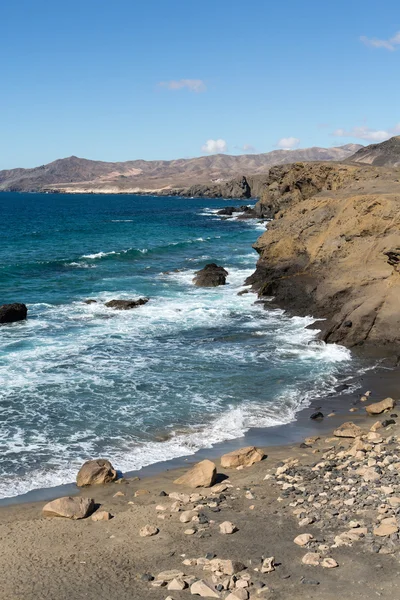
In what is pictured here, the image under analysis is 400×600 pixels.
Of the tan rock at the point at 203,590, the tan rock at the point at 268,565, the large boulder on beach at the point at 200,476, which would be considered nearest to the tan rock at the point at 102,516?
the large boulder on beach at the point at 200,476

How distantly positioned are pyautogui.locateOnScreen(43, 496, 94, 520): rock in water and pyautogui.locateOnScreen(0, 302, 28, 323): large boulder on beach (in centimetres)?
2002

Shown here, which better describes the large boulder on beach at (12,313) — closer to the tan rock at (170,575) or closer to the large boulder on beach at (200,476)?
the large boulder on beach at (200,476)

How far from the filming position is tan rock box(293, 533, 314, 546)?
455 inches

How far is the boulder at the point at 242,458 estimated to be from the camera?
16.1 metres

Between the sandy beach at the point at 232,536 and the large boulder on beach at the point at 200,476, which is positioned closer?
the sandy beach at the point at 232,536

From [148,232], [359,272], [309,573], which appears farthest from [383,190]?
[148,232]

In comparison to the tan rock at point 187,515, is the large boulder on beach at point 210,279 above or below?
above

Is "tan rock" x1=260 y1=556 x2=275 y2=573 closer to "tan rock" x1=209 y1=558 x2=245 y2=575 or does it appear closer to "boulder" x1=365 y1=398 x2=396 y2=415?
"tan rock" x1=209 y1=558 x2=245 y2=575

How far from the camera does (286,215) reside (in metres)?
39.9

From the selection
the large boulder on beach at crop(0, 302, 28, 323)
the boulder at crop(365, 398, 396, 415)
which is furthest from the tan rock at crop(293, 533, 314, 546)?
the large boulder on beach at crop(0, 302, 28, 323)

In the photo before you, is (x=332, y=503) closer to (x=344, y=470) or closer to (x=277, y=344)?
(x=344, y=470)

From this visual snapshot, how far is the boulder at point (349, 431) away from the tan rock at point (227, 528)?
609 cm

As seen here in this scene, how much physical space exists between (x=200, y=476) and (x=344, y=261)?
1845 cm

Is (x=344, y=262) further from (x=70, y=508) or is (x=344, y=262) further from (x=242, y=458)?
(x=70, y=508)
